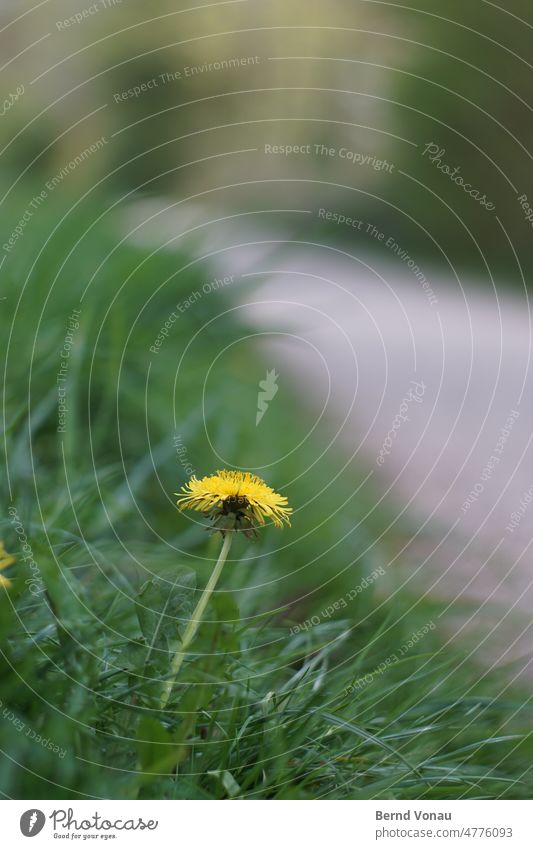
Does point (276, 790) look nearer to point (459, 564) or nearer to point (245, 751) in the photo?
point (245, 751)

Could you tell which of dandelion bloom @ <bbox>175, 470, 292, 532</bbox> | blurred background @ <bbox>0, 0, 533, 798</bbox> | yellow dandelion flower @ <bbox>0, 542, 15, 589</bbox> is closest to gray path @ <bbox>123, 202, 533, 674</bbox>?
blurred background @ <bbox>0, 0, 533, 798</bbox>

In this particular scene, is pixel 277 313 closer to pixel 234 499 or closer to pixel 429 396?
pixel 429 396

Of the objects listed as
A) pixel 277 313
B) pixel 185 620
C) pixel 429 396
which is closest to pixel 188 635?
pixel 185 620

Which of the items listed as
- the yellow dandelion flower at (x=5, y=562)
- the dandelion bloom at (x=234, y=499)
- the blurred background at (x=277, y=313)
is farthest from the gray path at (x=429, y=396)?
the yellow dandelion flower at (x=5, y=562)

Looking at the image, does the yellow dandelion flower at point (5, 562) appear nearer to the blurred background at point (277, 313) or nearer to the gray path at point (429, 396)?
the blurred background at point (277, 313)

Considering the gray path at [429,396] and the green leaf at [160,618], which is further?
the gray path at [429,396]

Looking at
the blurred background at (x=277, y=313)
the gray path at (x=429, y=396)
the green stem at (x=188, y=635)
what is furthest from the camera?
the gray path at (x=429, y=396)

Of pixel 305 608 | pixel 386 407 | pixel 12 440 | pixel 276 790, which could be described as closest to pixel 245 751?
pixel 276 790

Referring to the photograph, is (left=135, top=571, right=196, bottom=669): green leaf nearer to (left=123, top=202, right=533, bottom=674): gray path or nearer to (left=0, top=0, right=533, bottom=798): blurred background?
(left=0, top=0, right=533, bottom=798): blurred background
